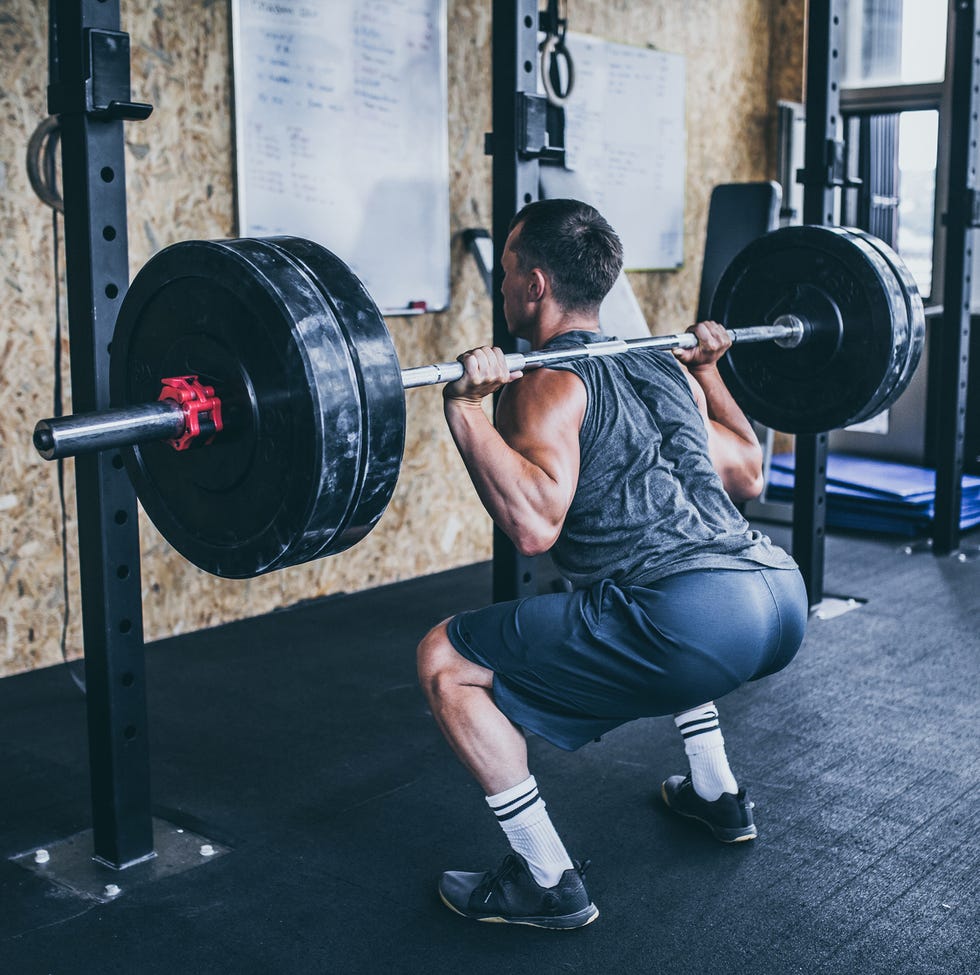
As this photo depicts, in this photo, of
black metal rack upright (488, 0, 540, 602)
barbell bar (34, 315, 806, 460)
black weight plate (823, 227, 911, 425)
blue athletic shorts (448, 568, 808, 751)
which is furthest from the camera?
black weight plate (823, 227, 911, 425)

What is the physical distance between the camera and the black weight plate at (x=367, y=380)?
4.96 feet

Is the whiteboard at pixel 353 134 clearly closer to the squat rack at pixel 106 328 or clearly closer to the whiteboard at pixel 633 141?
the whiteboard at pixel 633 141

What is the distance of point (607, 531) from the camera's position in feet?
6.12

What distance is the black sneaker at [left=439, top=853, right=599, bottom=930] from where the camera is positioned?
1.83 meters

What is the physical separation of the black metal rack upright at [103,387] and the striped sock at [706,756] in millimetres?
931

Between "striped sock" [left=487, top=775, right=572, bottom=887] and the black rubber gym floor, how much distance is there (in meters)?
0.10

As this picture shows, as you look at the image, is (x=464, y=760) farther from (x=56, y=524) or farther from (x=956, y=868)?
(x=56, y=524)

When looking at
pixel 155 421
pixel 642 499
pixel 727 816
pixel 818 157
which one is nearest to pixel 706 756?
pixel 727 816

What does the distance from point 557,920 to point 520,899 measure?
63 mm

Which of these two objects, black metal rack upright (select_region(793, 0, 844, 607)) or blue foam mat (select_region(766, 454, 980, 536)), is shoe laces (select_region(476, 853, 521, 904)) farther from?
blue foam mat (select_region(766, 454, 980, 536))

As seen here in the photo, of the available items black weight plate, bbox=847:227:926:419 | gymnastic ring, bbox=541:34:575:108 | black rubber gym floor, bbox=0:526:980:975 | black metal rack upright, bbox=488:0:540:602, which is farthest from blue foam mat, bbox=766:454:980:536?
black metal rack upright, bbox=488:0:540:602

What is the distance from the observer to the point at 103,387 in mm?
1890

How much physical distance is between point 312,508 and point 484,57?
292 cm

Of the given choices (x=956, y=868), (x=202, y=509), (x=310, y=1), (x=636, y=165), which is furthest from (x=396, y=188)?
(x=956, y=868)
